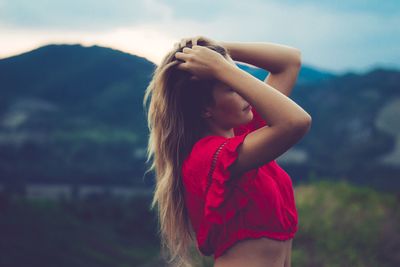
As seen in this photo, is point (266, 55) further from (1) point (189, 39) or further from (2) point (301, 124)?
(2) point (301, 124)

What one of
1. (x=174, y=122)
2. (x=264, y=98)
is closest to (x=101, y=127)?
(x=174, y=122)

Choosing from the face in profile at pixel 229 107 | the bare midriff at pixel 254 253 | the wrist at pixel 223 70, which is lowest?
the bare midriff at pixel 254 253

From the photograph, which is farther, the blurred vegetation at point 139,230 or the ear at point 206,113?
the blurred vegetation at point 139,230

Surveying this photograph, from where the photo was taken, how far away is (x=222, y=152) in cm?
199

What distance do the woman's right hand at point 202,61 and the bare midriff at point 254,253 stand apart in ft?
1.71

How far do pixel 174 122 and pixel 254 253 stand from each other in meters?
0.48

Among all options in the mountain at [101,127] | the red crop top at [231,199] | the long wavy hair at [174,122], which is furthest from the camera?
the mountain at [101,127]

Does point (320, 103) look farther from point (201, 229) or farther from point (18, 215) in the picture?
point (201, 229)

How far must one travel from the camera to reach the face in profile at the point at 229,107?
205cm

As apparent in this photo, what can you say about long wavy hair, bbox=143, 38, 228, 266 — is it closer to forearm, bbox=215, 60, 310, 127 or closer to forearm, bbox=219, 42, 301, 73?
forearm, bbox=215, 60, 310, 127

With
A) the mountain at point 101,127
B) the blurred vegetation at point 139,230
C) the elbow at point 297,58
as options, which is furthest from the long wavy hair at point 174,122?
the mountain at point 101,127

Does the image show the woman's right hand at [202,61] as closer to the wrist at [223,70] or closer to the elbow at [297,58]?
the wrist at [223,70]

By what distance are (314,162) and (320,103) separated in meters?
2.31

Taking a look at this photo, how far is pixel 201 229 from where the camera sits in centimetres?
211
